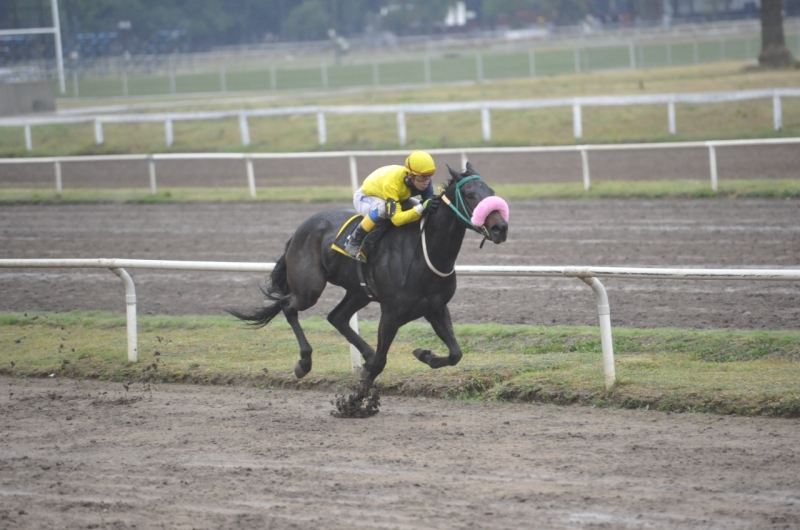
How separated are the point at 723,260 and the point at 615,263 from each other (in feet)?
3.77

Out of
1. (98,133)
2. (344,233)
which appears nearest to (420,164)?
(344,233)

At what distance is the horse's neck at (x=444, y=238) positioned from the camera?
6414 millimetres

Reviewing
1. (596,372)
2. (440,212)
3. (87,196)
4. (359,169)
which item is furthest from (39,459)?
(359,169)

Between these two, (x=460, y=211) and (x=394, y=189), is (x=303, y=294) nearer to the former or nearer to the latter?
(x=394, y=189)

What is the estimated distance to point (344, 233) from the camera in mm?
7078

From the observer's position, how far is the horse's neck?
6.41 m

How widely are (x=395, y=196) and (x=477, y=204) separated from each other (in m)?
0.79

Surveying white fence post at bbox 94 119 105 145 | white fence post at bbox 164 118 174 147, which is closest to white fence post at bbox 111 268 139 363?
white fence post at bbox 164 118 174 147

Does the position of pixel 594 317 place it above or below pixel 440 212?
below

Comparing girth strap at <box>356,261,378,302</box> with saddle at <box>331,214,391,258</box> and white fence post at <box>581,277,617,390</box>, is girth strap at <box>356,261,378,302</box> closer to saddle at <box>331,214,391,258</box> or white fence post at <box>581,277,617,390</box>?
saddle at <box>331,214,391,258</box>

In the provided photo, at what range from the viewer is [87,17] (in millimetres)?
61469

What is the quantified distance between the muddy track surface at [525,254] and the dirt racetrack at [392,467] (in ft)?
8.98

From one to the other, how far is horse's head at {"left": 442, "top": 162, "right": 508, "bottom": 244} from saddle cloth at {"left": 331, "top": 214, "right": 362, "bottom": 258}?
0.87m

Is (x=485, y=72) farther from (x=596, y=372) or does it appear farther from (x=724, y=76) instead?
(x=596, y=372)
